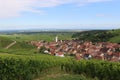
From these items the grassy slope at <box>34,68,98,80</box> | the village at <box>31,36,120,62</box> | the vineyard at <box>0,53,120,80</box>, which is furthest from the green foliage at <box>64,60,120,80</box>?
the village at <box>31,36,120,62</box>

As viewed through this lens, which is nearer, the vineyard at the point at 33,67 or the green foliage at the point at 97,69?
the green foliage at the point at 97,69

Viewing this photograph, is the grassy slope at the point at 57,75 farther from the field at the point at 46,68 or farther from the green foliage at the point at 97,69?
the green foliage at the point at 97,69

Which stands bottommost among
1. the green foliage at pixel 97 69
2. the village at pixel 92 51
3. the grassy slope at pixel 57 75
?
the village at pixel 92 51

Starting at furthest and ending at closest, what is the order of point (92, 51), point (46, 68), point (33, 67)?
point (92, 51) → point (46, 68) → point (33, 67)

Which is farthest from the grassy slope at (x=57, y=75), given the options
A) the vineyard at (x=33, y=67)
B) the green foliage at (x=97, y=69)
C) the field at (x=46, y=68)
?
the green foliage at (x=97, y=69)

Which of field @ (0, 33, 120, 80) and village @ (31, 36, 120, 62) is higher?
field @ (0, 33, 120, 80)

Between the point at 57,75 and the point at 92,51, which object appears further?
the point at 92,51

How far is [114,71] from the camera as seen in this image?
1738 centimetres

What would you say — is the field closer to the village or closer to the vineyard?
the vineyard

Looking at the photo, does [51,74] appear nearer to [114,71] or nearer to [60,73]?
[60,73]

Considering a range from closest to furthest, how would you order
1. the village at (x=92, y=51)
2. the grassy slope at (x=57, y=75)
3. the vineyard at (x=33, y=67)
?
the grassy slope at (x=57, y=75)
the vineyard at (x=33, y=67)
the village at (x=92, y=51)

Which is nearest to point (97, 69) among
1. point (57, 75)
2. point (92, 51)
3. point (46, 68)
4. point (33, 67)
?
point (57, 75)

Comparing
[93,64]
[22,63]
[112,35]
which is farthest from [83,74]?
[112,35]

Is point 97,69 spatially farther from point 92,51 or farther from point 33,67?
point 92,51
